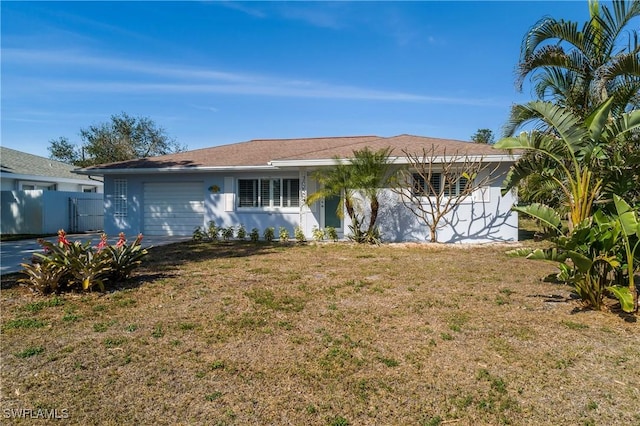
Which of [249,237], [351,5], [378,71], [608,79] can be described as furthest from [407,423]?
[378,71]

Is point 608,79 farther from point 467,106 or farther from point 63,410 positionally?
point 63,410

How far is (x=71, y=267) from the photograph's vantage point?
635cm

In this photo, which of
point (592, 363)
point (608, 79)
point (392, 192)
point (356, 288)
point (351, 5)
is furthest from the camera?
point (392, 192)

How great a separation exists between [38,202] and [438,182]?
17.9 meters

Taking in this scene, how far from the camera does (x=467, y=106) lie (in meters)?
16.7

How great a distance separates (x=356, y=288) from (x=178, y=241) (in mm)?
→ 9285

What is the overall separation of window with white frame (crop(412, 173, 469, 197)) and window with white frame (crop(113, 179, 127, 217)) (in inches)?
465

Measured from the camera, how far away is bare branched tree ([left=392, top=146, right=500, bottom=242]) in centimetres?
1239

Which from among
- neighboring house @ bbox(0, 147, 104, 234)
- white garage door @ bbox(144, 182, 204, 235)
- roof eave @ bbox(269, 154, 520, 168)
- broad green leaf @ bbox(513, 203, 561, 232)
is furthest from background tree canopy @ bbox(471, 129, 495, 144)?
broad green leaf @ bbox(513, 203, 561, 232)

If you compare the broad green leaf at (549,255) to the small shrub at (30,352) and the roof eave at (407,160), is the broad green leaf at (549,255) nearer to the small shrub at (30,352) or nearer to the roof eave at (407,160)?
the small shrub at (30,352)

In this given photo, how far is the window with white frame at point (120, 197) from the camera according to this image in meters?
16.5

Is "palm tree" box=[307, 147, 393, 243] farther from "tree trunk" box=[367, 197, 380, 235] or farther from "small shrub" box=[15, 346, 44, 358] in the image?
"small shrub" box=[15, 346, 44, 358]

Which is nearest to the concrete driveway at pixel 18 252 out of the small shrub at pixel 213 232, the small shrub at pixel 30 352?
the small shrub at pixel 213 232

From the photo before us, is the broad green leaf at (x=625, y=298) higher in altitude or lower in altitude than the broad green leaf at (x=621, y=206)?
lower
